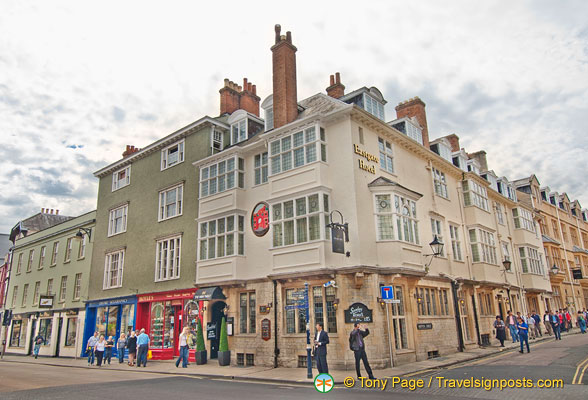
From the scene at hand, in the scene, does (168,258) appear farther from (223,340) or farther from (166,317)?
(223,340)

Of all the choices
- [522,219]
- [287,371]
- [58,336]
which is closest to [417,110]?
[522,219]

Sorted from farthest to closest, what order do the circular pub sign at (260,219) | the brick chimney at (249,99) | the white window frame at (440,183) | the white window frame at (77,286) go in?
1. the white window frame at (77,286)
2. the brick chimney at (249,99)
3. the white window frame at (440,183)
4. the circular pub sign at (260,219)

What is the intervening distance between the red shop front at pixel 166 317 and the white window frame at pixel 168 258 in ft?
3.66

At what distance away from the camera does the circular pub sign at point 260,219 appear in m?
20.3

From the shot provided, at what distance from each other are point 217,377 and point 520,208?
93.0 ft

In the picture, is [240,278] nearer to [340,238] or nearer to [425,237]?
[340,238]

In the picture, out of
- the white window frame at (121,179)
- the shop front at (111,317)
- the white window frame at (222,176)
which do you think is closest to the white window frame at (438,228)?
the white window frame at (222,176)

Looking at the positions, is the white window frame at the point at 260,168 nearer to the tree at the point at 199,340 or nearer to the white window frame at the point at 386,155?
the white window frame at the point at 386,155

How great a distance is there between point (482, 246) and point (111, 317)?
25202 millimetres

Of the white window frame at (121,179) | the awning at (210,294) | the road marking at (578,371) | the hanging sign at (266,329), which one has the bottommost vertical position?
the road marking at (578,371)

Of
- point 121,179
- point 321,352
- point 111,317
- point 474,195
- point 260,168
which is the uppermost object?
point 121,179

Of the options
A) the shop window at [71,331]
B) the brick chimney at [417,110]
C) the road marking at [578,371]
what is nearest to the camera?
the road marking at [578,371]

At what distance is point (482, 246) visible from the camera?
25469 mm

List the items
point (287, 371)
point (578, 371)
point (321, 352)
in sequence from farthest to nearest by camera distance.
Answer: point (287, 371)
point (321, 352)
point (578, 371)
